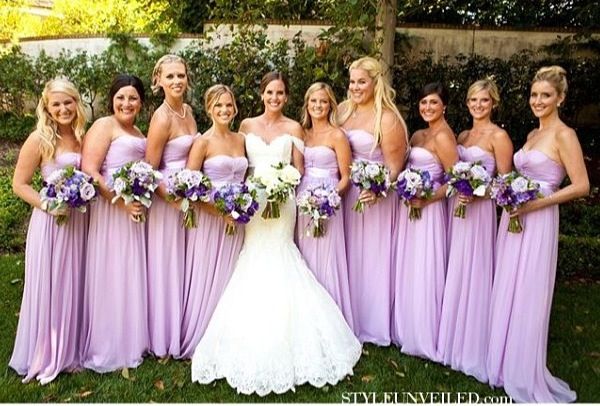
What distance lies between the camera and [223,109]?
515 centimetres

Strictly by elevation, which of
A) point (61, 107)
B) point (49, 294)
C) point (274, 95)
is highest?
point (274, 95)

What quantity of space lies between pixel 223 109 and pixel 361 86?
1.36 meters

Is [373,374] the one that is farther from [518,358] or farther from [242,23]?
[242,23]

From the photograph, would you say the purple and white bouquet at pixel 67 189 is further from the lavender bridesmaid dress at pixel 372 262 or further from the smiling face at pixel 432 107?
the smiling face at pixel 432 107

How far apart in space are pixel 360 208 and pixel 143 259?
6.81 ft

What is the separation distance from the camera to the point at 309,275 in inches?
211

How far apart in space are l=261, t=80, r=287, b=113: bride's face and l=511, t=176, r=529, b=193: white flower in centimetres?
227

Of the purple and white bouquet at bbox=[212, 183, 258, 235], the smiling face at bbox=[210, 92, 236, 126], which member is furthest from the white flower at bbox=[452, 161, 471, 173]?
the smiling face at bbox=[210, 92, 236, 126]

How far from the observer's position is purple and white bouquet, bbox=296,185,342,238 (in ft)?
16.4

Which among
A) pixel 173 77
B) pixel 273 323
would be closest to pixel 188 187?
pixel 173 77

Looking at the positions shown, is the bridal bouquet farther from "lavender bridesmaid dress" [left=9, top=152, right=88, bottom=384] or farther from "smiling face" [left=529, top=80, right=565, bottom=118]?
"smiling face" [left=529, top=80, right=565, bottom=118]

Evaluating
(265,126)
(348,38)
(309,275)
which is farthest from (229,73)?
(309,275)

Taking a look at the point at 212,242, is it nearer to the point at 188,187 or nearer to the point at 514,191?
the point at 188,187

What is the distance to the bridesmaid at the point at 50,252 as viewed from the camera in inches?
186
